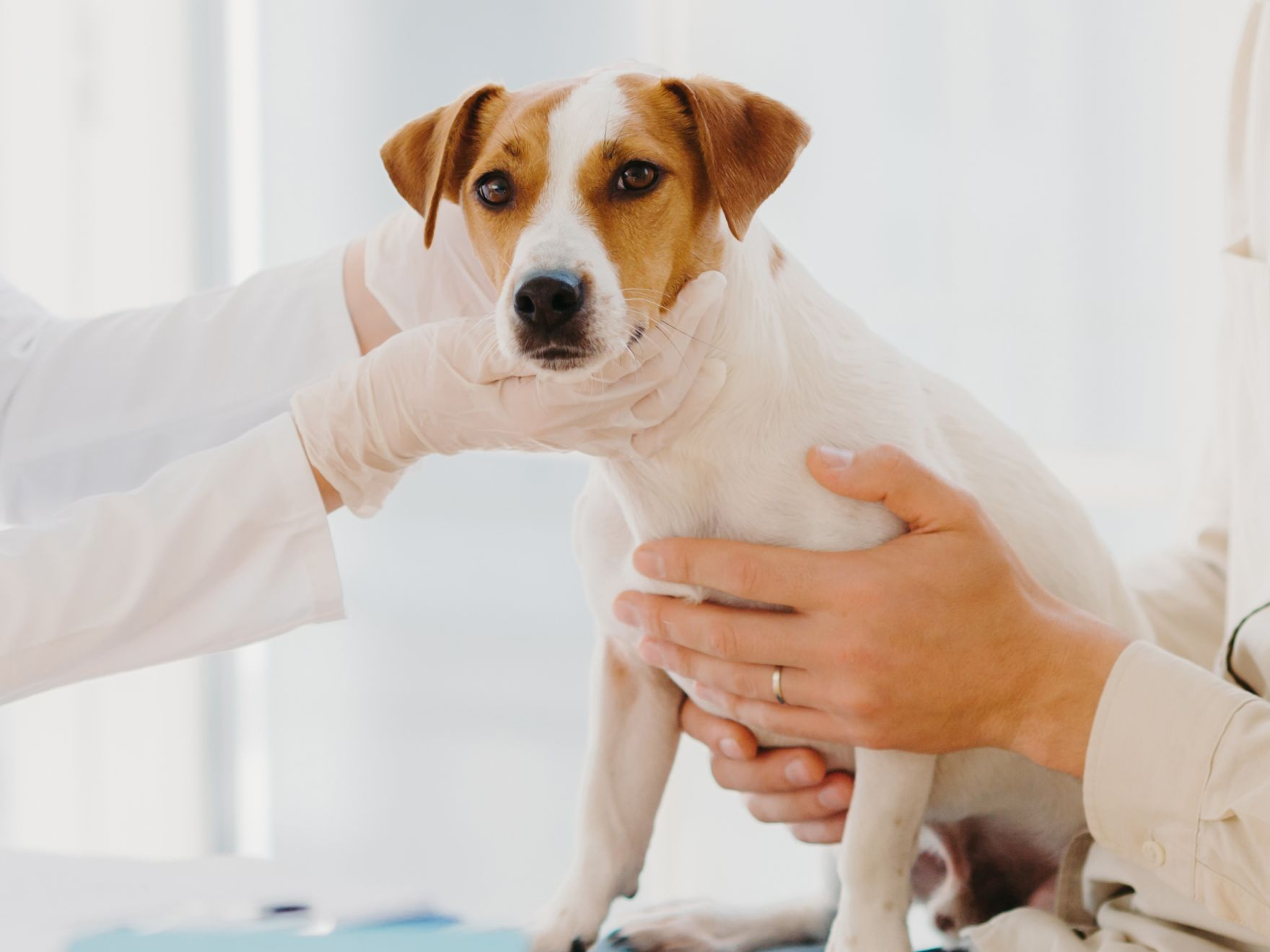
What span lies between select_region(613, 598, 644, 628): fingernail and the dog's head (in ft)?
0.99

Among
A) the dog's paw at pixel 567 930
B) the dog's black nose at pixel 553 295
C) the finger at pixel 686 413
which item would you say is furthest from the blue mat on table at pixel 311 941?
the dog's black nose at pixel 553 295

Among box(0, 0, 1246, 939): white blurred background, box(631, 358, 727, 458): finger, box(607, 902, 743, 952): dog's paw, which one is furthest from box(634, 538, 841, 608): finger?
box(0, 0, 1246, 939): white blurred background

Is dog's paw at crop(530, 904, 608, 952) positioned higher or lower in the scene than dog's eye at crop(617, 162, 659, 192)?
lower

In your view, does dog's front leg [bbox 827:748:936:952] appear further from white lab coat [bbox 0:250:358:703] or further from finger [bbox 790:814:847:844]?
white lab coat [bbox 0:250:358:703]

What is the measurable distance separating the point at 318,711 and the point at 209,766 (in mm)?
367

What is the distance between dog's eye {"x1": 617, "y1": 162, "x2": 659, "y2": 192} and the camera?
114 cm

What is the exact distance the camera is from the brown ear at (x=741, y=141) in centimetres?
112

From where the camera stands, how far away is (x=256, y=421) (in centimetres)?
161

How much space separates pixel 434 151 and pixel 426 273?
33 cm

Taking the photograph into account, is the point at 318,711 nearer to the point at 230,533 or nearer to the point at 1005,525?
the point at 230,533

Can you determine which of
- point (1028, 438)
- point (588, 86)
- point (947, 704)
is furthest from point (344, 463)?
point (1028, 438)

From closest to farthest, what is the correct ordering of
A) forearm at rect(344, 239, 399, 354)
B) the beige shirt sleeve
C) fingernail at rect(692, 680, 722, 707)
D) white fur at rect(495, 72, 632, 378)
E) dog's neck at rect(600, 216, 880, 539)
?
1. the beige shirt sleeve
2. white fur at rect(495, 72, 632, 378)
3. dog's neck at rect(600, 216, 880, 539)
4. fingernail at rect(692, 680, 722, 707)
5. forearm at rect(344, 239, 399, 354)

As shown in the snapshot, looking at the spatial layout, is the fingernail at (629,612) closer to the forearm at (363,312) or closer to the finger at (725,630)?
the finger at (725,630)

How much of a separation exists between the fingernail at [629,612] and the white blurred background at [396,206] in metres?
1.90
